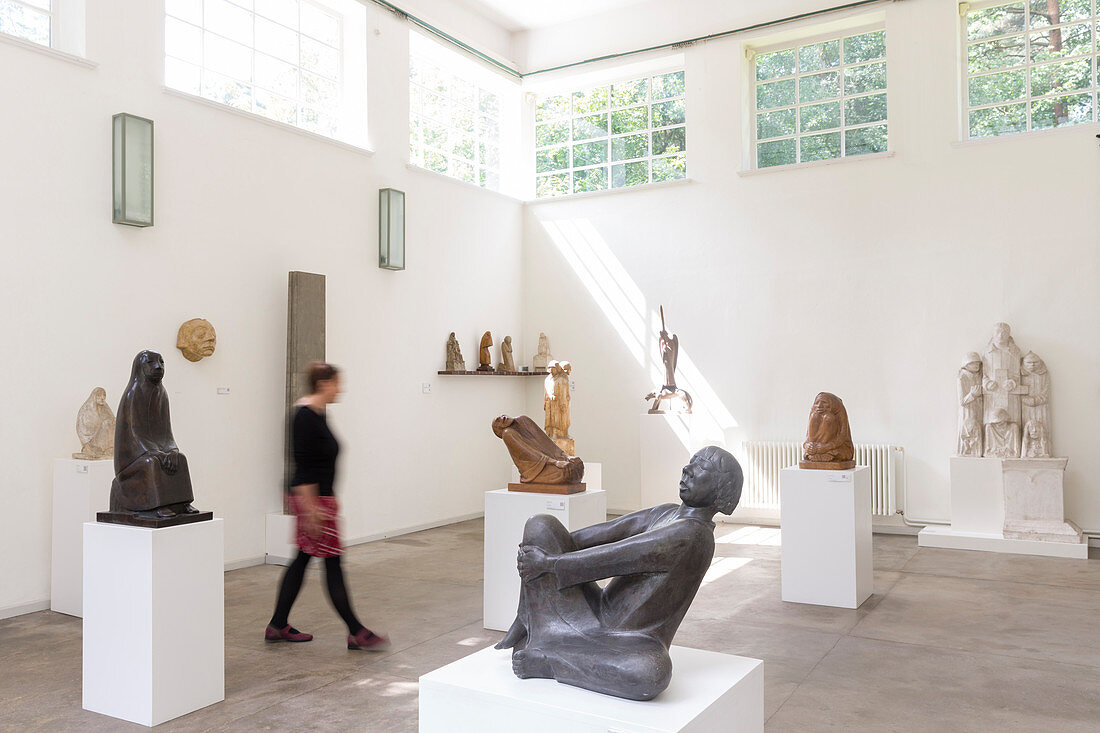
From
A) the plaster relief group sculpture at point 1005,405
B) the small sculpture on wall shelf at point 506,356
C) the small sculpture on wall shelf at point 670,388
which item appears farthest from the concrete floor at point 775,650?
the small sculpture on wall shelf at point 506,356

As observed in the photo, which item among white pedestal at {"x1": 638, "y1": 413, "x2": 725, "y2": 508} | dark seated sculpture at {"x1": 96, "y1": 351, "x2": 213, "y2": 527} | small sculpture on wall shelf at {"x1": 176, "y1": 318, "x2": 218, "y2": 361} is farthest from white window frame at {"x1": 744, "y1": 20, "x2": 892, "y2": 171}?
dark seated sculpture at {"x1": 96, "y1": 351, "x2": 213, "y2": 527}

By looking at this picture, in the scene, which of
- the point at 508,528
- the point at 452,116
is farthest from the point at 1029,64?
the point at 508,528

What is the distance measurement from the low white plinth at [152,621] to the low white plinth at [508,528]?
171 cm

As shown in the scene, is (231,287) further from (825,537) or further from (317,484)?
(825,537)

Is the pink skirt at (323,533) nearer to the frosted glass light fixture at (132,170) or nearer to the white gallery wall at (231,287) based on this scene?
the white gallery wall at (231,287)

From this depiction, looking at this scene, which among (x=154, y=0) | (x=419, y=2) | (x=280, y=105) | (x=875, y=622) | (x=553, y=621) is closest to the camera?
(x=553, y=621)

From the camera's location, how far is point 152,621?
366 centimetres

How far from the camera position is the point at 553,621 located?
2455 mm

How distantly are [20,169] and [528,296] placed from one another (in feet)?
21.2

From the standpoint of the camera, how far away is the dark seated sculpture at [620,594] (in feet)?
7.58

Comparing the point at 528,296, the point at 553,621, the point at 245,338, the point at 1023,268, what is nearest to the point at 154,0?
the point at 245,338

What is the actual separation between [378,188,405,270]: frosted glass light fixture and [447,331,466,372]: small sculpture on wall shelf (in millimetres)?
1222

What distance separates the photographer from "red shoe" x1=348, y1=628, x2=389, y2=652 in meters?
4.75

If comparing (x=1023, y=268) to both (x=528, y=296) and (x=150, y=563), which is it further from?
(x=150, y=563)
